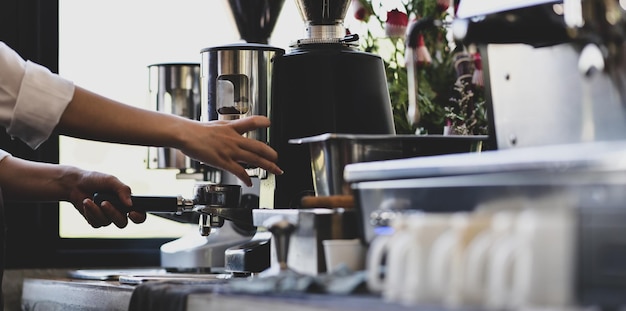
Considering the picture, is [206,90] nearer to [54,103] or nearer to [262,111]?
[262,111]

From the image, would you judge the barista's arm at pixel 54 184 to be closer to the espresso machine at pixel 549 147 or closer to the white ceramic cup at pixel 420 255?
the espresso machine at pixel 549 147

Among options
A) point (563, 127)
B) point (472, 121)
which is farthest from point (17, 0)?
point (563, 127)

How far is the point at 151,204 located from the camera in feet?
5.67

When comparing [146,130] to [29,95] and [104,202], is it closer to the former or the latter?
[29,95]

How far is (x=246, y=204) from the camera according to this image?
2.16 meters

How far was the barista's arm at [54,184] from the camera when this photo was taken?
1878mm

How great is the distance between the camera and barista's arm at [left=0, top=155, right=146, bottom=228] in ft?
6.16

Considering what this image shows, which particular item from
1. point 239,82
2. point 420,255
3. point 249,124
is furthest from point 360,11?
point 420,255

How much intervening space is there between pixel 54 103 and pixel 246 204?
0.67 meters

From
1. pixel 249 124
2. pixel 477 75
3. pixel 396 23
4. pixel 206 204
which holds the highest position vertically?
pixel 396 23

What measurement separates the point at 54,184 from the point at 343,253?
0.78m

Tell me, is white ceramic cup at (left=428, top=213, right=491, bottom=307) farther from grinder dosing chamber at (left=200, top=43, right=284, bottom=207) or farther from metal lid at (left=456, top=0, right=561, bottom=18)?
grinder dosing chamber at (left=200, top=43, right=284, bottom=207)

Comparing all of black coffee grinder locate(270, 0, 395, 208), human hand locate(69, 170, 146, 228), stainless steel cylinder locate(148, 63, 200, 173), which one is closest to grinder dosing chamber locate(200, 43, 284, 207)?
black coffee grinder locate(270, 0, 395, 208)

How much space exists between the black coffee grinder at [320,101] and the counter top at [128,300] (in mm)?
303
